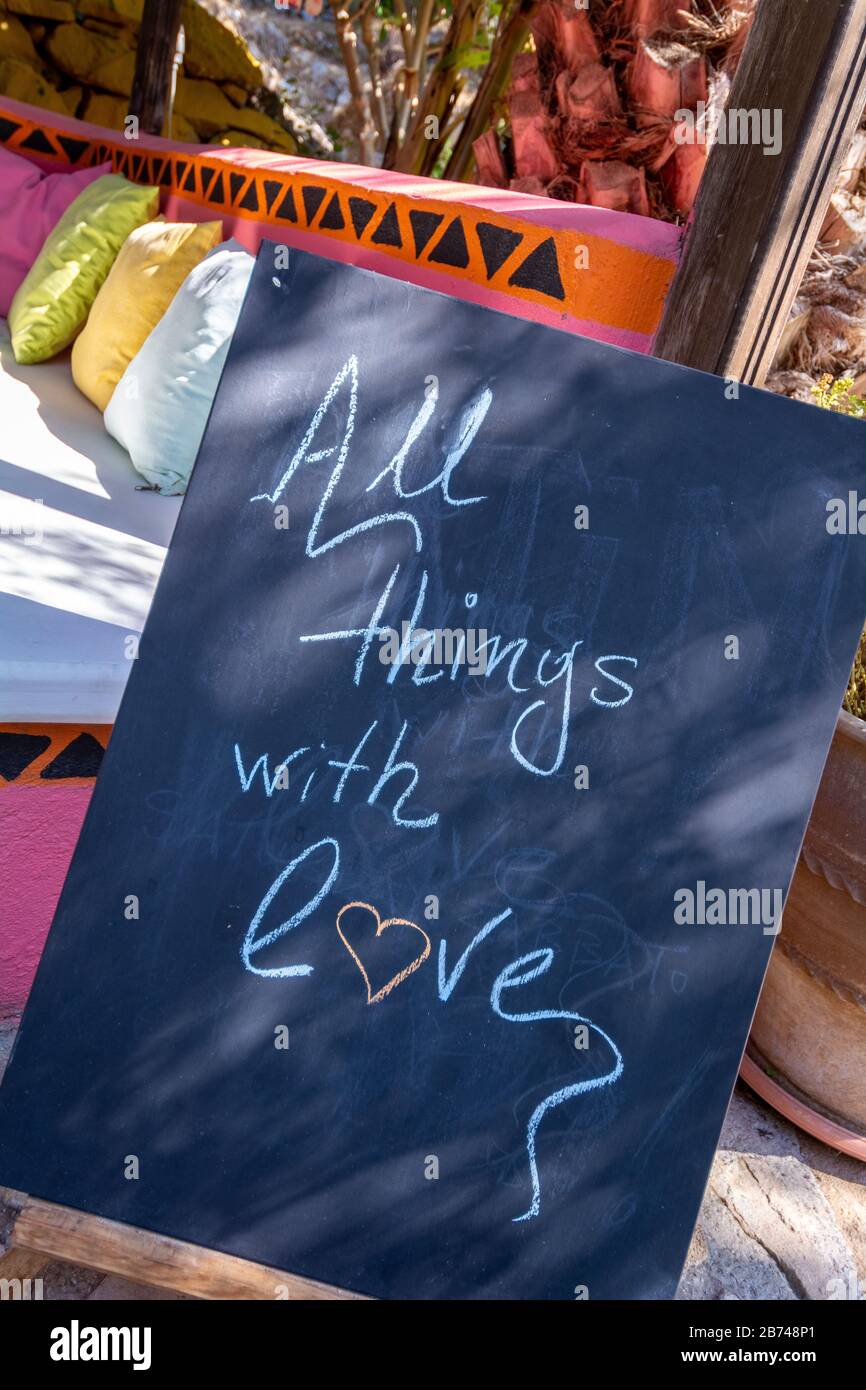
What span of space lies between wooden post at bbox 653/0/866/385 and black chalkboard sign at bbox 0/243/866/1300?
54cm

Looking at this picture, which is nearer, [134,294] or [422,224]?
[422,224]

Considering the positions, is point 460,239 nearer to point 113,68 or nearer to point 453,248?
point 453,248

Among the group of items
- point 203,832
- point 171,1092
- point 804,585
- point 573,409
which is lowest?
point 171,1092

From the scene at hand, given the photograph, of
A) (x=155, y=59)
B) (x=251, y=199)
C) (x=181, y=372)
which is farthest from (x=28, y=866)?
(x=155, y=59)

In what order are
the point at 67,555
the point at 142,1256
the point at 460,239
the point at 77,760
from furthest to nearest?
the point at 460,239, the point at 67,555, the point at 77,760, the point at 142,1256

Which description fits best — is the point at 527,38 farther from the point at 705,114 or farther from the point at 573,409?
the point at 573,409

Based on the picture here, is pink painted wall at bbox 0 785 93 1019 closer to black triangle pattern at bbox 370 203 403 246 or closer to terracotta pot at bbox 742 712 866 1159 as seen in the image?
terracotta pot at bbox 742 712 866 1159

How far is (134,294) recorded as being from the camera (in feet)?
8.79

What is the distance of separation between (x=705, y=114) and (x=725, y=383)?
138 cm

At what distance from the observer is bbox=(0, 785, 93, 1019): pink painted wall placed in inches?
65.5

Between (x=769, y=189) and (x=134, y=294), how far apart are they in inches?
68.1

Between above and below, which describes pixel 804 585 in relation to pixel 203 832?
above

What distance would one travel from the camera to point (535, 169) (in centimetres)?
268

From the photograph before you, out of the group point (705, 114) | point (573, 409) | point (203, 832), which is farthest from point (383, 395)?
point (705, 114)
